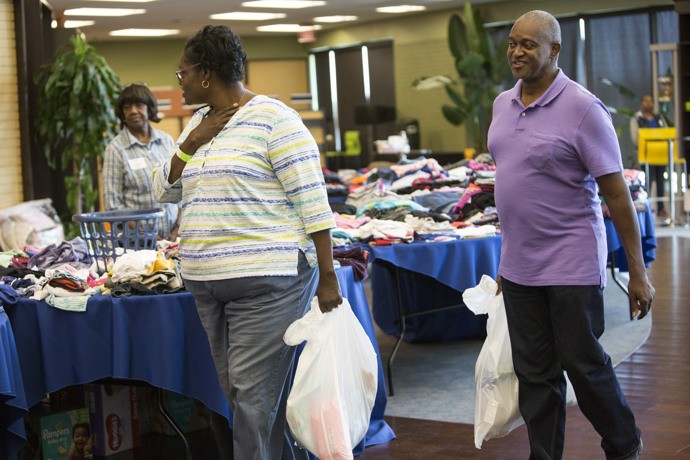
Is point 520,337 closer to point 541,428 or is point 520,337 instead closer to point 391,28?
point 541,428

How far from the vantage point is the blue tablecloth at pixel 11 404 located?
3008 millimetres

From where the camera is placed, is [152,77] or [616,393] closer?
[616,393]

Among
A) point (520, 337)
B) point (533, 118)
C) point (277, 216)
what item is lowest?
point (520, 337)

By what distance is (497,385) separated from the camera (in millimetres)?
2945

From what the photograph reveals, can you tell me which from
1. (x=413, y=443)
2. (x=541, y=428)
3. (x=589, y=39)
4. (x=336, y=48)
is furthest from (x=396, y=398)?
(x=336, y=48)

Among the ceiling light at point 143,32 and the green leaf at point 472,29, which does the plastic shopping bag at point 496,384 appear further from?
the ceiling light at point 143,32

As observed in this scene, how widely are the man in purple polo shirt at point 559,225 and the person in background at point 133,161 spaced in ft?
7.90

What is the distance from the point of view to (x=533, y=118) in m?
2.64

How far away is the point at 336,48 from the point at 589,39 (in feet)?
19.5

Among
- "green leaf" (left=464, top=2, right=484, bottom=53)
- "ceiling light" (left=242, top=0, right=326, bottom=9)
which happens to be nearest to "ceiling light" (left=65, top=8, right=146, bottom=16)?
"ceiling light" (left=242, top=0, right=326, bottom=9)

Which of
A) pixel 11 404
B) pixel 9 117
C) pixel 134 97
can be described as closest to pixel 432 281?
pixel 134 97

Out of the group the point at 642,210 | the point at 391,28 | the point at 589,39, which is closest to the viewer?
the point at 642,210

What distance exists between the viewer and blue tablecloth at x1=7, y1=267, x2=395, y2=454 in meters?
3.15

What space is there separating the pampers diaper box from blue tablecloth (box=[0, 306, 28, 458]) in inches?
18.0
